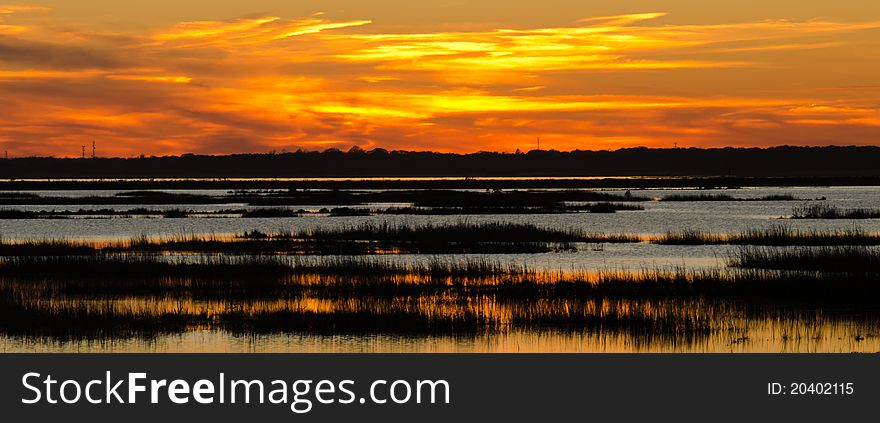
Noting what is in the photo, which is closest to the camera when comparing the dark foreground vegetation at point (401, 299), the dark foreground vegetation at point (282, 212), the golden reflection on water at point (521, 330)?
the golden reflection on water at point (521, 330)

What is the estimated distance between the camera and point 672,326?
2308 cm

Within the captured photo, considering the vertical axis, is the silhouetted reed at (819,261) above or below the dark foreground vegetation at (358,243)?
below

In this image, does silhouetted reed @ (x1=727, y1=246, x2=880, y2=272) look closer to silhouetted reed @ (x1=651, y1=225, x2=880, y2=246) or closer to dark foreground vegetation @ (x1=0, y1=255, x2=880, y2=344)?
dark foreground vegetation @ (x1=0, y1=255, x2=880, y2=344)

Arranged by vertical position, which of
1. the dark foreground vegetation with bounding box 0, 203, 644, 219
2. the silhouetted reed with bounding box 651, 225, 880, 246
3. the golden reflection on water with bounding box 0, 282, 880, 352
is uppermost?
the dark foreground vegetation with bounding box 0, 203, 644, 219

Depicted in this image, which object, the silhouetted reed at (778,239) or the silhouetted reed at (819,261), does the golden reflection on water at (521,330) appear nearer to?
the silhouetted reed at (819,261)

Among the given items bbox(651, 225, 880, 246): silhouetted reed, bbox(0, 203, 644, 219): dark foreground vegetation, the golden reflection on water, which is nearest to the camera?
the golden reflection on water

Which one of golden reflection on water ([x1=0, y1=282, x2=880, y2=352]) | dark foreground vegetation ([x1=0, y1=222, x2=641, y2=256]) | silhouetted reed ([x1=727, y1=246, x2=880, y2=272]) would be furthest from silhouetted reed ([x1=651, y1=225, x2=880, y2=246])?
golden reflection on water ([x1=0, y1=282, x2=880, y2=352])

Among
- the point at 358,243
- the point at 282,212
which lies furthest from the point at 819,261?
the point at 282,212

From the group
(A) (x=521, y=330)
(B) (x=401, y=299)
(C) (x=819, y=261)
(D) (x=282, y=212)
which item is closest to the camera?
(A) (x=521, y=330)

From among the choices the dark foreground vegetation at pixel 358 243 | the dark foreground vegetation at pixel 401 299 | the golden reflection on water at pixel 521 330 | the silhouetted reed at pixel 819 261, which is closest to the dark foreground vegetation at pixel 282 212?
the dark foreground vegetation at pixel 358 243

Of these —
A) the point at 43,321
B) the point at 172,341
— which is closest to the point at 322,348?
the point at 172,341

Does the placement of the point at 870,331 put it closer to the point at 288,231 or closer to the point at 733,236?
the point at 733,236

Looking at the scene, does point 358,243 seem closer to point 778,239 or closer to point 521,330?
point 778,239

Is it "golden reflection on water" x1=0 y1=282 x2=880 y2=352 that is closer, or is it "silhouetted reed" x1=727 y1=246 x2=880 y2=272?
"golden reflection on water" x1=0 y1=282 x2=880 y2=352
